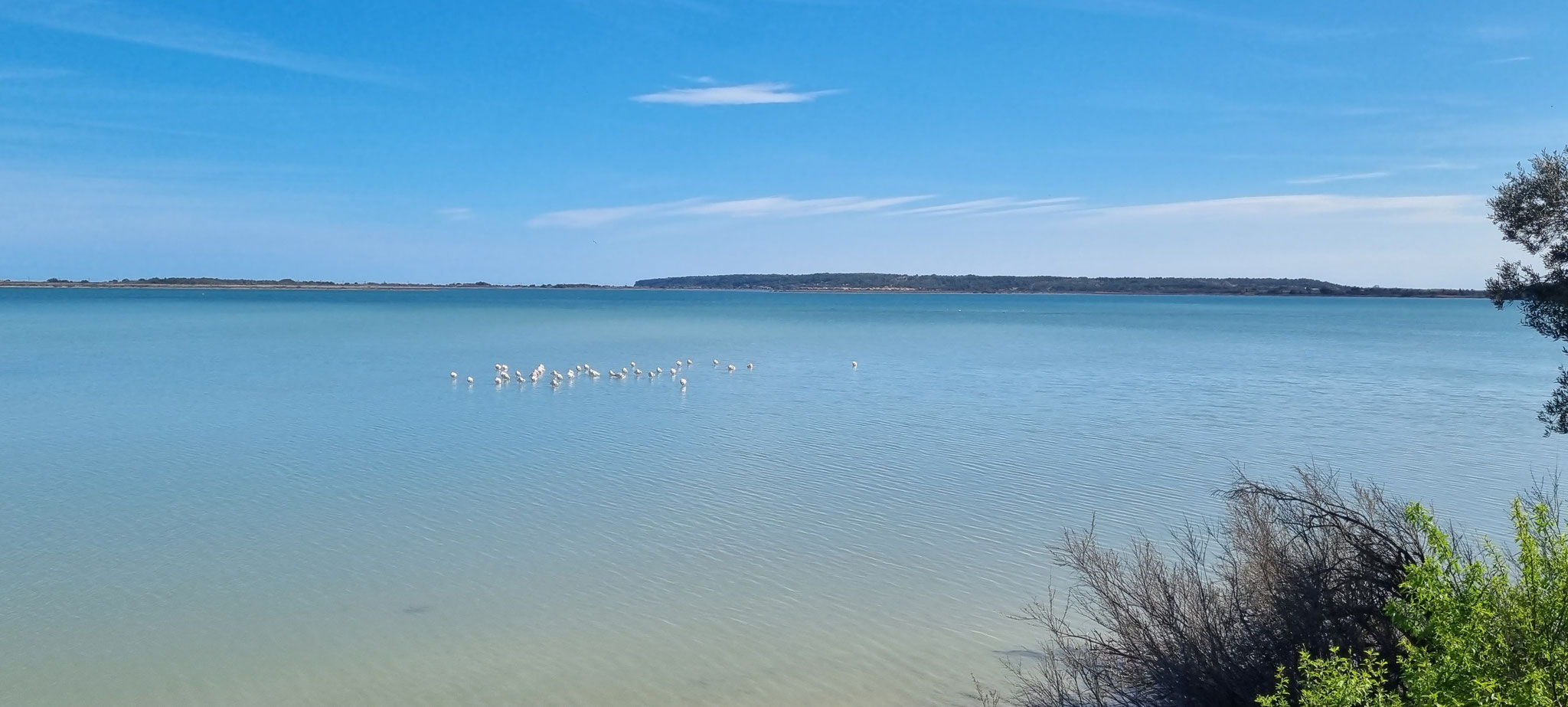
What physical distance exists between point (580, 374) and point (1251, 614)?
23145 mm

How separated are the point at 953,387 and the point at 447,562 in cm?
1595

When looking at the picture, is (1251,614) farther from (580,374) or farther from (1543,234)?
(580,374)

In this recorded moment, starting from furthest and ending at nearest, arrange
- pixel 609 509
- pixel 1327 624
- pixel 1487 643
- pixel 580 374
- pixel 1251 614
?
pixel 580 374 → pixel 609 509 → pixel 1251 614 → pixel 1327 624 → pixel 1487 643

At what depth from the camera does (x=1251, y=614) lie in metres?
5.67

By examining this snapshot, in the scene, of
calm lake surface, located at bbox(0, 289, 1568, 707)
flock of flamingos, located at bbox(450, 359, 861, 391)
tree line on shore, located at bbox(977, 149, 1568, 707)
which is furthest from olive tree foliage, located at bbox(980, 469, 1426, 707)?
flock of flamingos, located at bbox(450, 359, 861, 391)

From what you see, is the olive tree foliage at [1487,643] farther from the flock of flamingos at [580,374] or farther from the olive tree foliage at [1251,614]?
the flock of flamingos at [580,374]

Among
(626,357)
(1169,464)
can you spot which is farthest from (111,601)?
(626,357)

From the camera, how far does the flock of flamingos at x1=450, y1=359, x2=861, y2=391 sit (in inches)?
967

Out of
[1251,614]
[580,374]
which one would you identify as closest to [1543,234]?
[1251,614]

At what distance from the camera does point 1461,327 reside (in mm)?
60531

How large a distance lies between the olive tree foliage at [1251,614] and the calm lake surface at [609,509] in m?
1.05

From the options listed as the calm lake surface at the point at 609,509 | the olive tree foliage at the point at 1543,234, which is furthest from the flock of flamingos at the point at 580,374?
the olive tree foliage at the point at 1543,234

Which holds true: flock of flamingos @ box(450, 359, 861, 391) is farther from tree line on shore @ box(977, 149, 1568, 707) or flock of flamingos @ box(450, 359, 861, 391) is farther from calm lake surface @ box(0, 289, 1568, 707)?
tree line on shore @ box(977, 149, 1568, 707)

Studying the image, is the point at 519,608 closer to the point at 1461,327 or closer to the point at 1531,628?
the point at 1531,628
